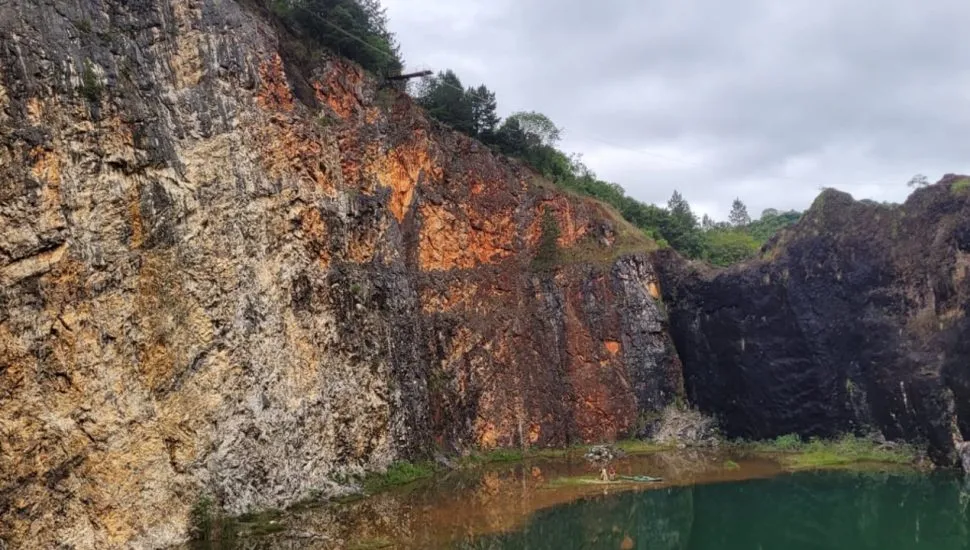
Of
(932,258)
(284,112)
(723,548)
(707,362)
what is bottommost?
(723,548)

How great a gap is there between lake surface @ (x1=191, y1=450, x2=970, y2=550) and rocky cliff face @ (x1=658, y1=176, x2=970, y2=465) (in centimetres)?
340

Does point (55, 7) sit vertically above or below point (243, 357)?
above

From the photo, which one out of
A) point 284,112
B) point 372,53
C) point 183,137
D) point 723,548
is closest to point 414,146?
point 372,53

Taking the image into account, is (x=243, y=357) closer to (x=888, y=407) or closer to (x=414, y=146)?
(x=414, y=146)

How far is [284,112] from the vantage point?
25109 millimetres

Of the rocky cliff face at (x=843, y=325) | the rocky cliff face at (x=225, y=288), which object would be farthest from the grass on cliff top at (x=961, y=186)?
the rocky cliff face at (x=225, y=288)

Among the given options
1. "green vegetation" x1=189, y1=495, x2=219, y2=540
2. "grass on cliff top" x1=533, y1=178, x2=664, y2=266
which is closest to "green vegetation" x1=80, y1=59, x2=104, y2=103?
"green vegetation" x1=189, y1=495, x2=219, y2=540

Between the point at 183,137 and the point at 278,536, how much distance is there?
424 inches

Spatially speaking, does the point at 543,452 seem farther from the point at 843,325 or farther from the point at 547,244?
the point at 843,325

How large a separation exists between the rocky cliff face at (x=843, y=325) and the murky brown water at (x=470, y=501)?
4.23 meters

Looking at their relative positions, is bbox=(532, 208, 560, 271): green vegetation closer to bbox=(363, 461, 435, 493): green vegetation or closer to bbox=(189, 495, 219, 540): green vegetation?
bbox=(363, 461, 435, 493): green vegetation

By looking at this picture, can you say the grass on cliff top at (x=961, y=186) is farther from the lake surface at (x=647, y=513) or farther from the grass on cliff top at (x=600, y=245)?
the grass on cliff top at (x=600, y=245)

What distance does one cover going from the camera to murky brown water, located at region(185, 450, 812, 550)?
18047 millimetres

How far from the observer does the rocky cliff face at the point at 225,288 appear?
16.1 meters
